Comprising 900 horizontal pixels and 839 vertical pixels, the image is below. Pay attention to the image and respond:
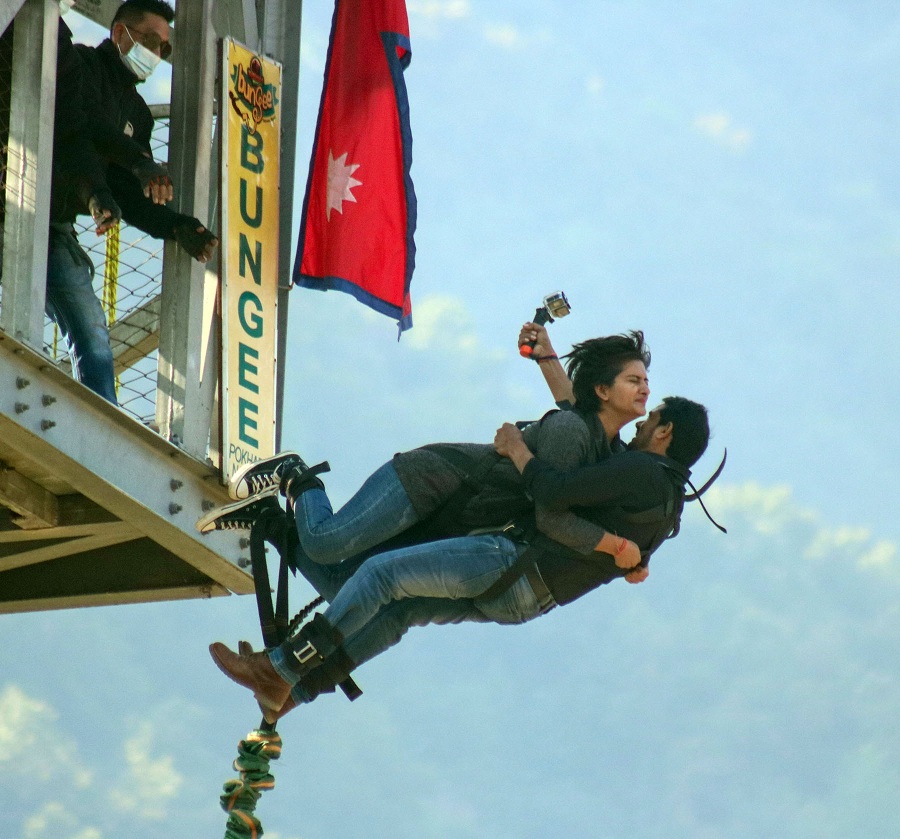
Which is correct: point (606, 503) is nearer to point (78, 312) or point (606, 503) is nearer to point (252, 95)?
point (78, 312)

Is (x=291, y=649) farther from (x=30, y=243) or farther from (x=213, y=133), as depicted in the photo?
(x=213, y=133)

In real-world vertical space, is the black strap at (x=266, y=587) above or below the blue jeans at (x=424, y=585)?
above

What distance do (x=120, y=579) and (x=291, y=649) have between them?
→ 468cm

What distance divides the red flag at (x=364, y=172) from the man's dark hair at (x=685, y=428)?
5158 millimetres

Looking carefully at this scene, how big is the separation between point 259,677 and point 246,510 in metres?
1.16

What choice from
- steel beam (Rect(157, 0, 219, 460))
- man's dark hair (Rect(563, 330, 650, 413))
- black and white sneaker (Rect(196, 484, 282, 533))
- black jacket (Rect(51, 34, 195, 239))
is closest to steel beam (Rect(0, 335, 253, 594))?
steel beam (Rect(157, 0, 219, 460))

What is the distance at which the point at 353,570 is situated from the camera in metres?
11.5

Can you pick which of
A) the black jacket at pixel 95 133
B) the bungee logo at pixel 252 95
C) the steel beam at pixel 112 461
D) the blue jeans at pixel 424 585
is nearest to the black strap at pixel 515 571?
the blue jeans at pixel 424 585

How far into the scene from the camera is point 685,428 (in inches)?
435

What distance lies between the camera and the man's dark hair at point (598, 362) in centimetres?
1111

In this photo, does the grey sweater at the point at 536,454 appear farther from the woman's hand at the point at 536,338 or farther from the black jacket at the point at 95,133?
the black jacket at the point at 95,133

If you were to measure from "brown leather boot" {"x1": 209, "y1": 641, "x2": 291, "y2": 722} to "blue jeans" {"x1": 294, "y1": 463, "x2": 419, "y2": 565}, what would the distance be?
647 mm

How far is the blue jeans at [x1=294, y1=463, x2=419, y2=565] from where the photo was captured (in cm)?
1101

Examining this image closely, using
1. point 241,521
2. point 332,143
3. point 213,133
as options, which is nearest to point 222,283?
point 213,133
